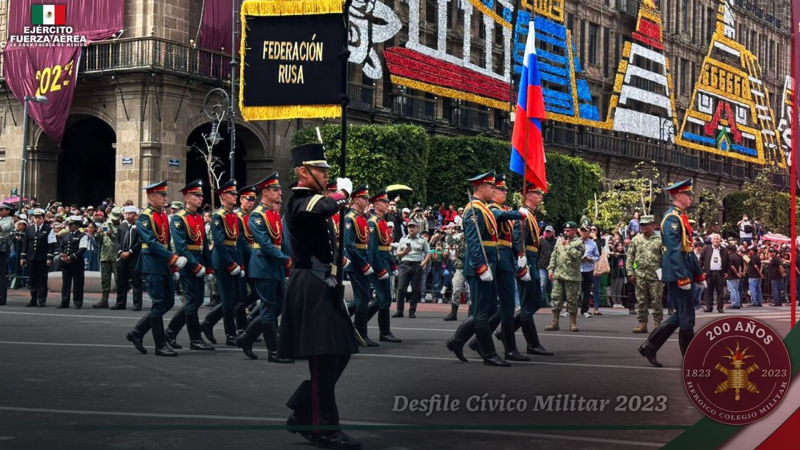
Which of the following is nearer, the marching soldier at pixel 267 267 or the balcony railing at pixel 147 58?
the marching soldier at pixel 267 267

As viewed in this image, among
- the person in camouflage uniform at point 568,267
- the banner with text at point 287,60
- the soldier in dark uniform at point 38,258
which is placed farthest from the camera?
the banner with text at point 287,60

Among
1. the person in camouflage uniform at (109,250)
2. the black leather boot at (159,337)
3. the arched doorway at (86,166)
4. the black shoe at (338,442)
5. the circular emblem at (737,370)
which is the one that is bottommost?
the black shoe at (338,442)

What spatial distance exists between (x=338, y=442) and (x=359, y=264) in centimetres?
658

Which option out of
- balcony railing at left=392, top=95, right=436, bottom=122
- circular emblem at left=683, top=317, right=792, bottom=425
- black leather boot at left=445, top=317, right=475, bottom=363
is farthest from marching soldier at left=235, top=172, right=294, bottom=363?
balcony railing at left=392, top=95, right=436, bottom=122

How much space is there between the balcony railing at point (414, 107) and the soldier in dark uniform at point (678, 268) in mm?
27164

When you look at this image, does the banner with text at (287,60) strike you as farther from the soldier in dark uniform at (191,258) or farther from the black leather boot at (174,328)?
the black leather boot at (174,328)

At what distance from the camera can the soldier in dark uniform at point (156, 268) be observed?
10852mm

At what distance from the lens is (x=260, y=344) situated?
492 inches

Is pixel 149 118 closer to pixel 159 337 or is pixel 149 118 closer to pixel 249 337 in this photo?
pixel 159 337

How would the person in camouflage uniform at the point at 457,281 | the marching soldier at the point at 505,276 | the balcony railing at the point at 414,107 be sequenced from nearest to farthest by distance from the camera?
the marching soldier at the point at 505,276, the person in camouflage uniform at the point at 457,281, the balcony railing at the point at 414,107

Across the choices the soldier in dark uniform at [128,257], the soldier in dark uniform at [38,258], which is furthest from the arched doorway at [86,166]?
the soldier in dark uniform at [128,257]

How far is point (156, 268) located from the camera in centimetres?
1103

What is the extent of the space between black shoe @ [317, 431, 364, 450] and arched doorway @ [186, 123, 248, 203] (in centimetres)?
2544

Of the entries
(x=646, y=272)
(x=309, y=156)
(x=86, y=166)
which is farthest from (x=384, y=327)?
(x=86, y=166)
